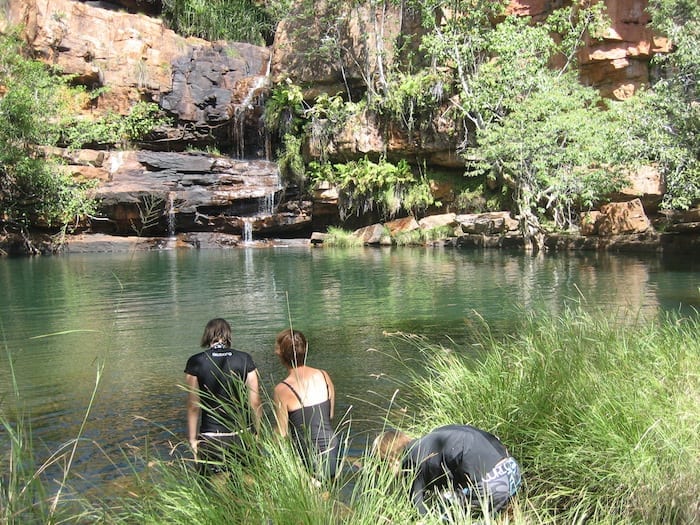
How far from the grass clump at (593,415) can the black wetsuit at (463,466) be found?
→ 25cm

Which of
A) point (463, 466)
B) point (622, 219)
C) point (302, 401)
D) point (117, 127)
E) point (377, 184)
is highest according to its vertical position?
point (117, 127)

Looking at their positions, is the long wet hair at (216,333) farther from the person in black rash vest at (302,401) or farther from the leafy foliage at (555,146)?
the leafy foliage at (555,146)

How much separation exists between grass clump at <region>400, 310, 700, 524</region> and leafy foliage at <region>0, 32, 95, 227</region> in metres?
25.0

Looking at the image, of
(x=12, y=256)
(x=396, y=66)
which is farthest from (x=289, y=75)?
(x=12, y=256)

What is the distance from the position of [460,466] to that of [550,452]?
741 mm

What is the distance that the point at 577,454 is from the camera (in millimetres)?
3676

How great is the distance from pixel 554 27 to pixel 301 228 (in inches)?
580

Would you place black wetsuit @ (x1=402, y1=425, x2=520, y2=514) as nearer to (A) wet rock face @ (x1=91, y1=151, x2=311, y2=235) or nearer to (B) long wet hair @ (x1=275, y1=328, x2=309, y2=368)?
(B) long wet hair @ (x1=275, y1=328, x2=309, y2=368)

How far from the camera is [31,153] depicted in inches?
1059

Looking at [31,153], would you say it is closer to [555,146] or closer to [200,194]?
[200,194]

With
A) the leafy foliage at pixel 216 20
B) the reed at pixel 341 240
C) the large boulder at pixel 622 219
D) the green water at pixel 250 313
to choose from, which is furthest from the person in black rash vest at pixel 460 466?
the leafy foliage at pixel 216 20

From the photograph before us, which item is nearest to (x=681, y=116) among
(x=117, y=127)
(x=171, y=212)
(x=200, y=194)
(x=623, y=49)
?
(x=623, y=49)

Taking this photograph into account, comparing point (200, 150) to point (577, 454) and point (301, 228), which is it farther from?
point (577, 454)

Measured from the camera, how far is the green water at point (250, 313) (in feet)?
21.2
